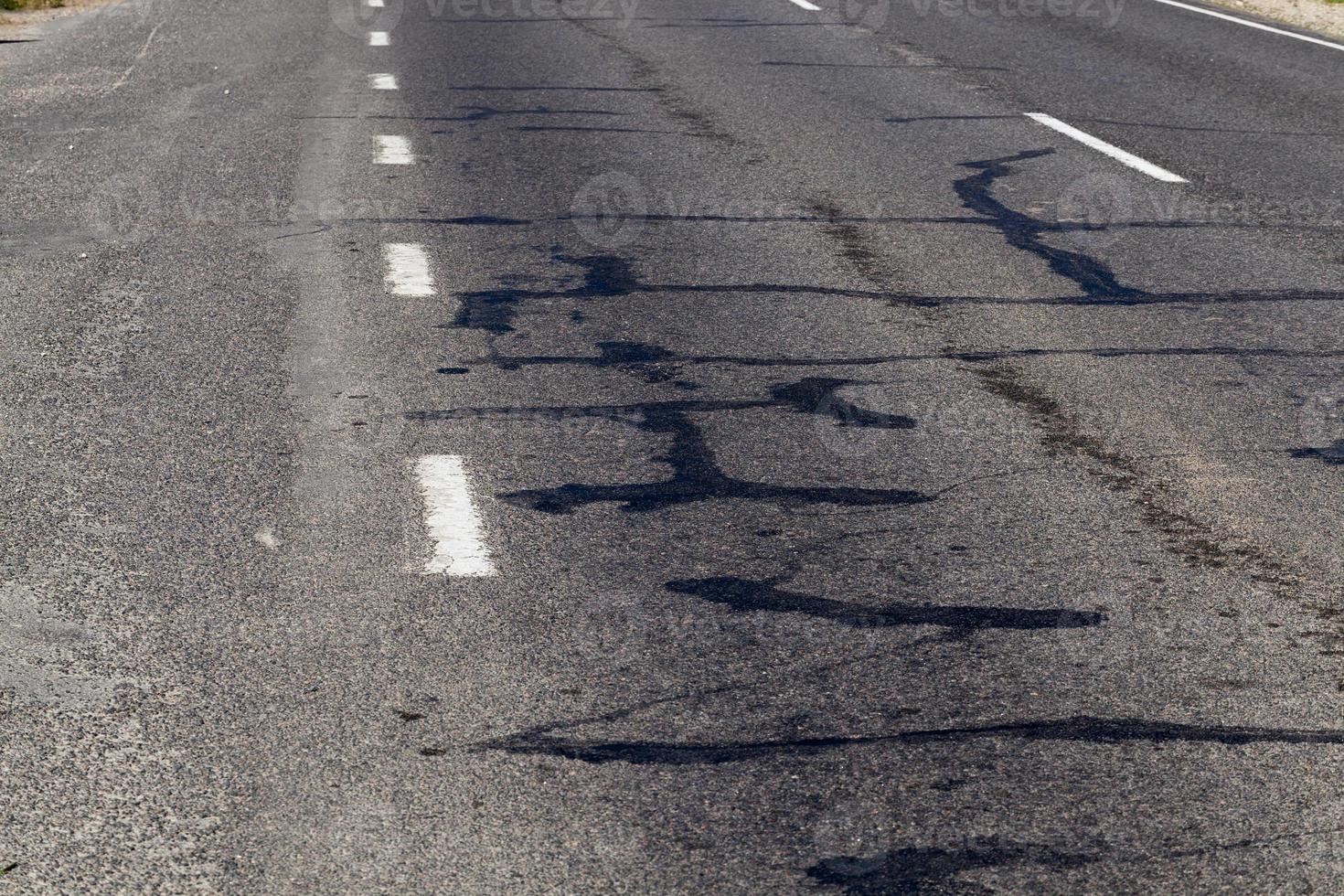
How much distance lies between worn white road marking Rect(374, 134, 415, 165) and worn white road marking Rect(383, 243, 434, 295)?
1820 mm

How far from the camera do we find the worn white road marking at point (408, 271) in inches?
272

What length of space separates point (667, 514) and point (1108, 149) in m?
6.07

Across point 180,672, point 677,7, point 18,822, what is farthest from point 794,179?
point 677,7

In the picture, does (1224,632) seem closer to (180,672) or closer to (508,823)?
(508,823)

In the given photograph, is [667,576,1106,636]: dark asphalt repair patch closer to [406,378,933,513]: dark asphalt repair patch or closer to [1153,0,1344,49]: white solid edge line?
[406,378,933,513]: dark asphalt repair patch

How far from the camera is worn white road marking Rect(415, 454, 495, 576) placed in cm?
441

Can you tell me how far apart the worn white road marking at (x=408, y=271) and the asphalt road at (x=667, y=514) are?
1.3 inches

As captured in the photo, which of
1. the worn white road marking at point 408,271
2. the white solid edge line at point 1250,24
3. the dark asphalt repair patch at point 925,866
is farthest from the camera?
the white solid edge line at point 1250,24

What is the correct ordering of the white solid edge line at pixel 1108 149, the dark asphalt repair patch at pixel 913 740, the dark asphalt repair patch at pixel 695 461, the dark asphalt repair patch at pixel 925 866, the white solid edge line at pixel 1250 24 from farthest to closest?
1. the white solid edge line at pixel 1250 24
2. the white solid edge line at pixel 1108 149
3. the dark asphalt repair patch at pixel 695 461
4. the dark asphalt repair patch at pixel 913 740
5. the dark asphalt repair patch at pixel 925 866

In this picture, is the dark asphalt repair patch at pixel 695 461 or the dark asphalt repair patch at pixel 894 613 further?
the dark asphalt repair patch at pixel 695 461

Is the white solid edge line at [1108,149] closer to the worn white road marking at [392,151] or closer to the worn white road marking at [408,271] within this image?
the worn white road marking at [392,151]

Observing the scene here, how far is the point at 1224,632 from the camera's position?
13.4ft

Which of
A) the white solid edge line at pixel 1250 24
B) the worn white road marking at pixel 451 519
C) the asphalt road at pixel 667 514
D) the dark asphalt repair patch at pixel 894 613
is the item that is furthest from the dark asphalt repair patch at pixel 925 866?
the white solid edge line at pixel 1250 24

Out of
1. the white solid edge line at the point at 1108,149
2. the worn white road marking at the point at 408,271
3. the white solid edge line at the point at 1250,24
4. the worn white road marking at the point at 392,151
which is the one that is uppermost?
the white solid edge line at the point at 1250,24
